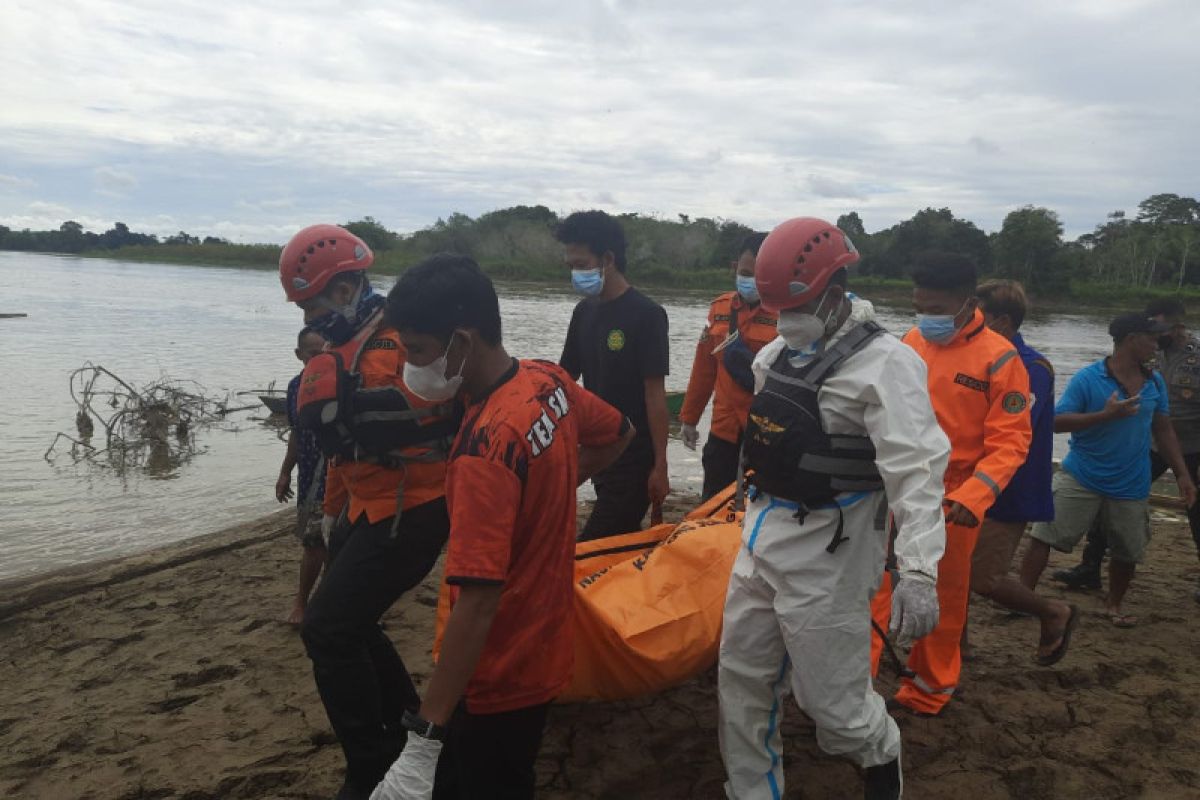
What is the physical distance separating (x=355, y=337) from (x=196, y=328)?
2750 centimetres

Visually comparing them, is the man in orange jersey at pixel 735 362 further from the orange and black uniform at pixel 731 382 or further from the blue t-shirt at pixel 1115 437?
the blue t-shirt at pixel 1115 437

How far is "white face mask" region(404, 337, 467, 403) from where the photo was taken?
223 cm

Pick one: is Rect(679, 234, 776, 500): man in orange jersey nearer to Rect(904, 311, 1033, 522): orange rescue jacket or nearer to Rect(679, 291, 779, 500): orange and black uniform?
Rect(679, 291, 779, 500): orange and black uniform

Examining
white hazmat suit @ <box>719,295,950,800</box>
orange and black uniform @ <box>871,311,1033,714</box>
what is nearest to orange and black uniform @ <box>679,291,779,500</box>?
orange and black uniform @ <box>871,311,1033,714</box>

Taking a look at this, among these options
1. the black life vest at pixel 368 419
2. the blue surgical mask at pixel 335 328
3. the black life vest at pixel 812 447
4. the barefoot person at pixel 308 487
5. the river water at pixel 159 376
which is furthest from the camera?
the river water at pixel 159 376

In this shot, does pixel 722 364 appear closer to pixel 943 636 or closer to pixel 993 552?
pixel 993 552

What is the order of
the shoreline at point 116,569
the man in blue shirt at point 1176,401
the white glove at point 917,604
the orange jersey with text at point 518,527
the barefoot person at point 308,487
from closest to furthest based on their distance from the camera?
the orange jersey with text at point 518,527 → the white glove at point 917,604 → the barefoot person at point 308,487 → the shoreline at point 116,569 → the man in blue shirt at point 1176,401

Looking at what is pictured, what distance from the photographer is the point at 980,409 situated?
11.9 ft

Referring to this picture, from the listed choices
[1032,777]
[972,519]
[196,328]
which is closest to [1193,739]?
[1032,777]

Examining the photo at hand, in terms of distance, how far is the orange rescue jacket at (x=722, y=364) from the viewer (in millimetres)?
4977

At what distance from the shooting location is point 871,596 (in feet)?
8.93

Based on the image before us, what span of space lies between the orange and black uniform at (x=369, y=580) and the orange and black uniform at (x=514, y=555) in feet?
1.99

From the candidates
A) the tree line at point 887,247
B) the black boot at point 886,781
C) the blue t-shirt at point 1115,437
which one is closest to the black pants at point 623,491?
the black boot at point 886,781

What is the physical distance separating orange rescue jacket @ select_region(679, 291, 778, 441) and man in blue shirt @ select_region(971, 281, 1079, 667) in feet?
4.66
